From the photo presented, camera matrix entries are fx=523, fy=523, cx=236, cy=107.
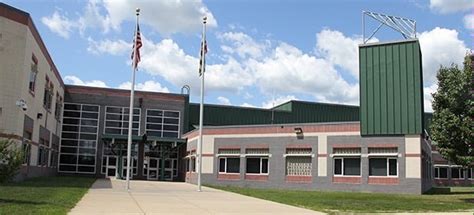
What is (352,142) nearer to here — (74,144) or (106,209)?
(106,209)

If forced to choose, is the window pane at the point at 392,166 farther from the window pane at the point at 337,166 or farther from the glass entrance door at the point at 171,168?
the glass entrance door at the point at 171,168

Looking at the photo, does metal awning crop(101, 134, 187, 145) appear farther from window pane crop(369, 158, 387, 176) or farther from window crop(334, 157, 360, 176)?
window pane crop(369, 158, 387, 176)

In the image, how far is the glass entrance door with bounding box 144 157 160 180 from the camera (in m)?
55.2

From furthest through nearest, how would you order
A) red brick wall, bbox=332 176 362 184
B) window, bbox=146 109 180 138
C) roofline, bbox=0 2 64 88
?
window, bbox=146 109 180 138 → red brick wall, bbox=332 176 362 184 → roofline, bbox=0 2 64 88

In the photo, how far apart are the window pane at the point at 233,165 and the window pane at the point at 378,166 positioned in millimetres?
10667

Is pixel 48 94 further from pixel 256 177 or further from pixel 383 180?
pixel 383 180

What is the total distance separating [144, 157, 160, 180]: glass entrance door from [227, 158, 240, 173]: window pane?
51.4ft

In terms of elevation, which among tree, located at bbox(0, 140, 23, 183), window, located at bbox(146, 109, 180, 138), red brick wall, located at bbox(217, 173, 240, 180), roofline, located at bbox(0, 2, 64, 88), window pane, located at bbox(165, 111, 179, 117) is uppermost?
roofline, located at bbox(0, 2, 64, 88)

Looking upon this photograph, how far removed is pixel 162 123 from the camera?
57.3 meters

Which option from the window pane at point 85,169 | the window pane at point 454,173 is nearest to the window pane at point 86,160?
the window pane at point 85,169

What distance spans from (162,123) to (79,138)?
890 centimetres

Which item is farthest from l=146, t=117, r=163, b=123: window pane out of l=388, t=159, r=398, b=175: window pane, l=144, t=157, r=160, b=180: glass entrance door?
l=388, t=159, r=398, b=175: window pane

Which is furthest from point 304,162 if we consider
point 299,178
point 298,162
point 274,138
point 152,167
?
point 152,167

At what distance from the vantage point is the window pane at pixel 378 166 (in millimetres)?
34969
